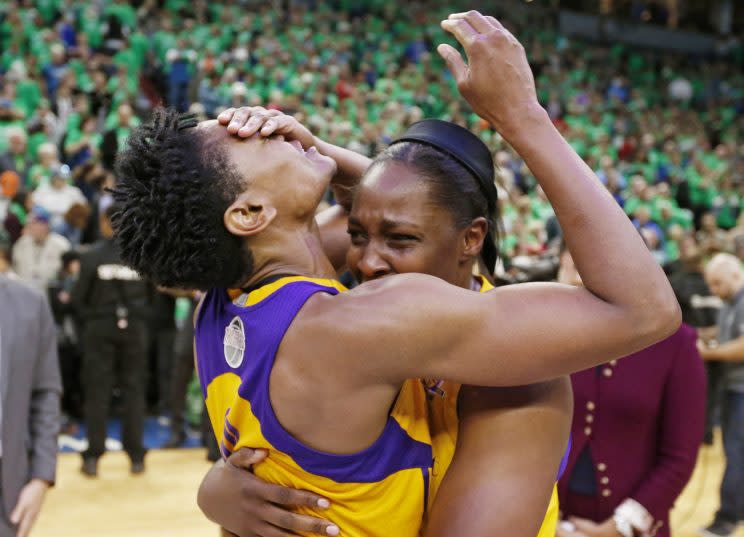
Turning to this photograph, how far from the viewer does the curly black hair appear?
1506 millimetres

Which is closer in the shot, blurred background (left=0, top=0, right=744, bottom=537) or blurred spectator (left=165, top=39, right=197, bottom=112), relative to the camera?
blurred background (left=0, top=0, right=744, bottom=537)

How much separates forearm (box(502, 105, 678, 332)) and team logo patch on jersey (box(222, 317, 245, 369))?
532mm

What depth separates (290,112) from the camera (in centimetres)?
618

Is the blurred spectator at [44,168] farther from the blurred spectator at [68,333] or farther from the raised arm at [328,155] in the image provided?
the raised arm at [328,155]

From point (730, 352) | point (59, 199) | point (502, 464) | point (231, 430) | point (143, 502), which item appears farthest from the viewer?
point (59, 199)

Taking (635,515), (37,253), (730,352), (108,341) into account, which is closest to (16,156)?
(37,253)

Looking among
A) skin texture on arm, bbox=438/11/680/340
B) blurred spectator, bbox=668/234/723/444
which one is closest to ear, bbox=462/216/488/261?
skin texture on arm, bbox=438/11/680/340

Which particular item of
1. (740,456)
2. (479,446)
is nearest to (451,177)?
(479,446)

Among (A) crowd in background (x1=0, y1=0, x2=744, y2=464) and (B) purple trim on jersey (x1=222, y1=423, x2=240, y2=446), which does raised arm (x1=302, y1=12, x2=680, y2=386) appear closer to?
(B) purple trim on jersey (x1=222, y1=423, x2=240, y2=446)

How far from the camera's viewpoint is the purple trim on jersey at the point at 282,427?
1446 mm

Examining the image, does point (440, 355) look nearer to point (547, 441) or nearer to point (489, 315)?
point (489, 315)

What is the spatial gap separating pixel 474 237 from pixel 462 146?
0.54 ft

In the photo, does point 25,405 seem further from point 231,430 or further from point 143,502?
point 143,502

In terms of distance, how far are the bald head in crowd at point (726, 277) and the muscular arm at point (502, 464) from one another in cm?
448
